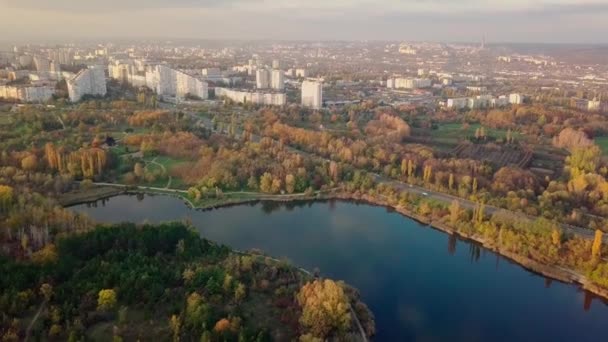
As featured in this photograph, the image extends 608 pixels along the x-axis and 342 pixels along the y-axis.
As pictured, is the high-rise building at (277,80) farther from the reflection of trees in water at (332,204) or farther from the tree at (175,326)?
the tree at (175,326)

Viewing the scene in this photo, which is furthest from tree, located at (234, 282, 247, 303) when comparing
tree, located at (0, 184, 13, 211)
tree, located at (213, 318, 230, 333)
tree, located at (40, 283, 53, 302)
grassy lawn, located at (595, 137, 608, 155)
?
grassy lawn, located at (595, 137, 608, 155)

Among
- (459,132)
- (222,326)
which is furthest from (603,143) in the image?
(222,326)

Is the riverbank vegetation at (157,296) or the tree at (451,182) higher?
the tree at (451,182)

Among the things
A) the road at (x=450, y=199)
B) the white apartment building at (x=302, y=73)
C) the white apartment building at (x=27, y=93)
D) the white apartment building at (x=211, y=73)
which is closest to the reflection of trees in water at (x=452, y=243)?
the road at (x=450, y=199)

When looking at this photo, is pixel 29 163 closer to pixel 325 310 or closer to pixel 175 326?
pixel 175 326

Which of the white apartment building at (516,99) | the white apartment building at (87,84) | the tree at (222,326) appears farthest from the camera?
the white apartment building at (516,99)

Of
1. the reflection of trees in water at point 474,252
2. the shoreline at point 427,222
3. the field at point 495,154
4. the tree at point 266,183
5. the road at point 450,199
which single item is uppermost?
the field at point 495,154

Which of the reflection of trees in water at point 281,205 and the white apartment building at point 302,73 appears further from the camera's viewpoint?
the white apartment building at point 302,73
